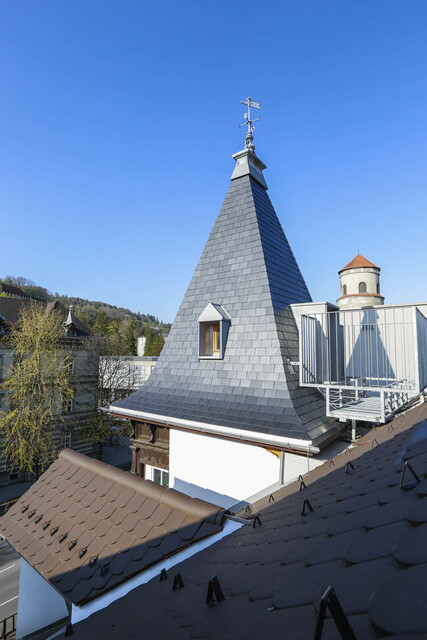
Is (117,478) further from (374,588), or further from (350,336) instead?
(350,336)

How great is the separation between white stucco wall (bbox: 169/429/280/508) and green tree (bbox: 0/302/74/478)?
1195 cm

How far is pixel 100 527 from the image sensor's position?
3424mm

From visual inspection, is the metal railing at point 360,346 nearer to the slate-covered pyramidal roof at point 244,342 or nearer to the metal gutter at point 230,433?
the slate-covered pyramidal roof at point 244,342

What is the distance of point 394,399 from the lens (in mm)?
6359

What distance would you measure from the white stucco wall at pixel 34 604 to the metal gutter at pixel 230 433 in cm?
318

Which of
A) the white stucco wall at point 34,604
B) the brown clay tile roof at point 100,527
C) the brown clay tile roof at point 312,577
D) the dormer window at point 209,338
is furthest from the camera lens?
the dormer window at point 209,338

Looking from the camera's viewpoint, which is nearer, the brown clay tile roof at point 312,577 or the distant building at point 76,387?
the brown clay tile roof at point 312,577

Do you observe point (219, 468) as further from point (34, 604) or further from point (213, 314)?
point (34, 604)

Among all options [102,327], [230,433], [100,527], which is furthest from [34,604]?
[102,327]

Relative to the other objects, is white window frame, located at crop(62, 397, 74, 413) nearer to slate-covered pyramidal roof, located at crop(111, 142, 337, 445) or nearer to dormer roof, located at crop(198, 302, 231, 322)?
slate-covered pyramidal roof, located at crop(111, 142, 337, 445)

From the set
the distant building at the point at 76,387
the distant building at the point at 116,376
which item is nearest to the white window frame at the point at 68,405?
the distant building at the point at 76,387

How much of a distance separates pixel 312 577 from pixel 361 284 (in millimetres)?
36395

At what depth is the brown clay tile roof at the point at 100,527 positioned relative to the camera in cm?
284

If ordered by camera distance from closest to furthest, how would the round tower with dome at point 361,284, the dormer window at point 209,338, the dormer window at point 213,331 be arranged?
the dormer window at point 213,331 → the dormer window at point 209,338 → the round tower with dome at point 361,284
